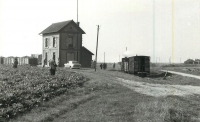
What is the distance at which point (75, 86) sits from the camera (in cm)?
1725

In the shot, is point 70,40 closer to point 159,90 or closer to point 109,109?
point 159,90

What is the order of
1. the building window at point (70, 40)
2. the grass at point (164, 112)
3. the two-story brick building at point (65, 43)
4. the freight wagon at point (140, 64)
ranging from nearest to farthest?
1. the grass at point (164, 112)
2. the freight wagon at point (140, 64)
3. the two-story brick building at point (65, 43)
4. the building window at point (70, 40)

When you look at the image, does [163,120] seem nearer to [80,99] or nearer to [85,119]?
[85,119]

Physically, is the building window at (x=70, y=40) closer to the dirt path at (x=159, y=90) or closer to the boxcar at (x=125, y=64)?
the boxcar at (x=125, y=64)

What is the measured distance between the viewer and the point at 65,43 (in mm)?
41969

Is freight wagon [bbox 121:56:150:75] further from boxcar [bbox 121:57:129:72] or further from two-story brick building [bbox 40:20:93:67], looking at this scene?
two-story brick building [bbox 40:20:93:67]

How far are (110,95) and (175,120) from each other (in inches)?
190

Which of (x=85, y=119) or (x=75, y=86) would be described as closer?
(x=85, y=119)

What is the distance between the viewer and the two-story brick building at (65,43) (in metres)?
41.5

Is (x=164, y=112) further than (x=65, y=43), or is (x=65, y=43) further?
(x=65, y=43)

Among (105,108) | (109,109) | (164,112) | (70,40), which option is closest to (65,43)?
(70,40)

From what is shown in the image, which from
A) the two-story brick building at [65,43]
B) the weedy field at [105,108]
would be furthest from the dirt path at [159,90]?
the two-story brick building at [65,43]

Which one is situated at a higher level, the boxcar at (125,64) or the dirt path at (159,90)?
the boxcar at (125,64)

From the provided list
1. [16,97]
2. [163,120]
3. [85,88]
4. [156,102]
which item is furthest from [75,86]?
[163,120]
